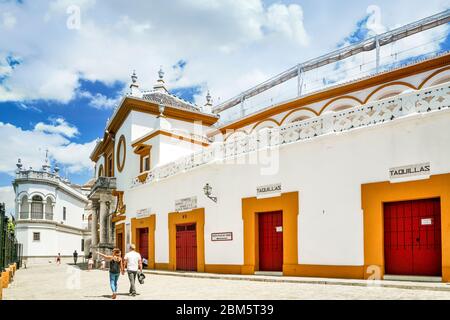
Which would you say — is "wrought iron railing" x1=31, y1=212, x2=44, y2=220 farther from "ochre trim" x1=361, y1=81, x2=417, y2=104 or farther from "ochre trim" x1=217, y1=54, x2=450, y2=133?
"ochre trim" x1=361, y1=81, x2=417, y2=104

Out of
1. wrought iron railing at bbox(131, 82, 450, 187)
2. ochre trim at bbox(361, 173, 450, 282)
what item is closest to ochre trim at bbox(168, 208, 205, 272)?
wrought iron railing at bbox(131, 82, 450, 187)

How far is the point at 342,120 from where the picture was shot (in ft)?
38.7

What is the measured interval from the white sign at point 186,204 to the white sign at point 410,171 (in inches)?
330

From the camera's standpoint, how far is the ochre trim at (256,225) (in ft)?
41.9

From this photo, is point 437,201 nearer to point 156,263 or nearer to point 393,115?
point 393,115

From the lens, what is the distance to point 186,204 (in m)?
17.6

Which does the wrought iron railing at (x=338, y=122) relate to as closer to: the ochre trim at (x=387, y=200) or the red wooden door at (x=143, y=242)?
the ochre trim at (x=387, y=200)

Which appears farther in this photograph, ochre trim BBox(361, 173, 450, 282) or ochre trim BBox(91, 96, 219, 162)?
ochre trim BBox(91, 96, 219, 162)

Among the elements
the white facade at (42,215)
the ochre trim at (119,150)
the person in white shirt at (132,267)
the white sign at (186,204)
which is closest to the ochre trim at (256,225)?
the white sign at (186,204)

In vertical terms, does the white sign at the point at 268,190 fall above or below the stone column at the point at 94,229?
above

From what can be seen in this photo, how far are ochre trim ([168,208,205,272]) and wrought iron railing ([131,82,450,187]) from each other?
193cm

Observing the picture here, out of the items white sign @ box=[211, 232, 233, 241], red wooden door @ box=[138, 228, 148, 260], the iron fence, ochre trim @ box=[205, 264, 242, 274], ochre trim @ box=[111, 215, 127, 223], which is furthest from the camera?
ochre trim @ box=[111, 215, 127, 223]

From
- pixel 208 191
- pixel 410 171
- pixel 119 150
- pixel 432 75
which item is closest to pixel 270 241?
pixel 208 191

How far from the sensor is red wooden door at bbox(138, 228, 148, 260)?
21.4m
